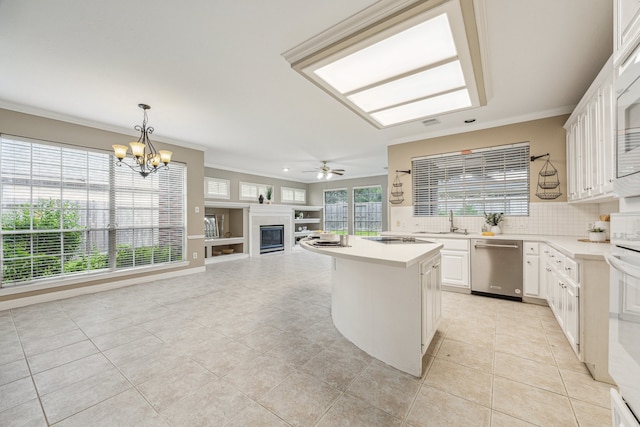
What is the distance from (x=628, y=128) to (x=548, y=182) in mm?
3457

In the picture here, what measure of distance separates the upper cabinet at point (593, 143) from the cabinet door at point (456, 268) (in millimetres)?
1511

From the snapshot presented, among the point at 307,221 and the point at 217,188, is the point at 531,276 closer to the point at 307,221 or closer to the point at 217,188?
the point at 217,188

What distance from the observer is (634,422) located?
80cm

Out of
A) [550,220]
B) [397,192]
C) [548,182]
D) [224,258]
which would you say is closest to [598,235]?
[550,220]

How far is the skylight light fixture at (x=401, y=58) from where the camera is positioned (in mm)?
1687

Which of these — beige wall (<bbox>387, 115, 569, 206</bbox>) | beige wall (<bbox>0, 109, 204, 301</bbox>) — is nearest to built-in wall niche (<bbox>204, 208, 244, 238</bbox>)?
beige wall (<bbox>0, 109, 204, 301</bbox>)

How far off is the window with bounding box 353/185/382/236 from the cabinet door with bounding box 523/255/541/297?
566 centimetres

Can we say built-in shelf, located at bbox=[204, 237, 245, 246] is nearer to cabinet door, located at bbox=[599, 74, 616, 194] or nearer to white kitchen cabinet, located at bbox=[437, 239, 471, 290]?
white kitchen cabinet, located at bbox=[437, 239, 471, 290]

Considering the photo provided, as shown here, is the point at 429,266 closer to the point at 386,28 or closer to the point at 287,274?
the point at 386,28

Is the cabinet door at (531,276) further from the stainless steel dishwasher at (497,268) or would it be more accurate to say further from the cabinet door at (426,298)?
the cabinet door at (426,298)

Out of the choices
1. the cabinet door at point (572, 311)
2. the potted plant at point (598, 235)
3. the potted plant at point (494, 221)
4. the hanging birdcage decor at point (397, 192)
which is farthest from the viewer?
the hanging birdcage decor at point (397, 192)

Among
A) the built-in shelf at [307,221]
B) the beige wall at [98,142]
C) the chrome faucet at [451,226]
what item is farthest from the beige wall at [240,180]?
the chrome faucet at [451,226]

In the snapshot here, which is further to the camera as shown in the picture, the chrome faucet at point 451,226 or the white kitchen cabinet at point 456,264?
the chrome faucet at point 451,226

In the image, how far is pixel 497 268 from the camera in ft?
11.5
